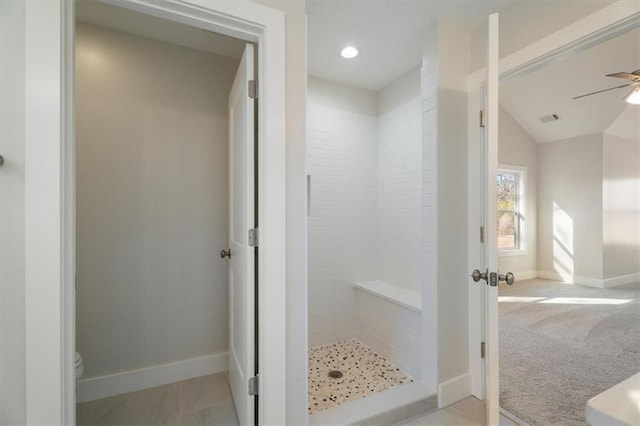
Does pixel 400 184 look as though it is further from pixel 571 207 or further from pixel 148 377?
pixel 571 207

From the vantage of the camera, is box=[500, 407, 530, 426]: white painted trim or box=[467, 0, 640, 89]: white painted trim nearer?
box=[467, 0, 640, 89]: white painted trim

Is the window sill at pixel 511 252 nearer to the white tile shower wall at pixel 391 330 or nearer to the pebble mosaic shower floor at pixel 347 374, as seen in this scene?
the white tile shower wall at pixel 391 330

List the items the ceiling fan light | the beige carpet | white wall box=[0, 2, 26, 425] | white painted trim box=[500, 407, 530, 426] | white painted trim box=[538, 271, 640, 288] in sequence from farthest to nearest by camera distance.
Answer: white painted trim box=[538, 271, 640, 288] < the ceiling fan light < the beige carpet < white painted trim box=[500, 407, 530, 426] < white wall box=[0, 2, 26, 425]

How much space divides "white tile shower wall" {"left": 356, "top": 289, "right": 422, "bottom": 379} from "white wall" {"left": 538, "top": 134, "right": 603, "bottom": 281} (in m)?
5.14

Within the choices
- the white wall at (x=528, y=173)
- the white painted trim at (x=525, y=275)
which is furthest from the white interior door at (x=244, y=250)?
the white painted trim at (x=525, y=275)

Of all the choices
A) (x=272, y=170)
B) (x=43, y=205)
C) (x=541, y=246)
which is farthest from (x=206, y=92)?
(x=541, y=246)

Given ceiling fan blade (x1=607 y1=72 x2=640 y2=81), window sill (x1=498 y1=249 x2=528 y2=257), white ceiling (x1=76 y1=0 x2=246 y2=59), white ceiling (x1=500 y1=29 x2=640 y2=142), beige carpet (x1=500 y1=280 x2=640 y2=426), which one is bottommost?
beige carpet (x1=500 y1=280 x2=640 y2=426)

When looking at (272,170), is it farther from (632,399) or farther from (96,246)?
(96,246)

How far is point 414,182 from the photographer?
2.62 m

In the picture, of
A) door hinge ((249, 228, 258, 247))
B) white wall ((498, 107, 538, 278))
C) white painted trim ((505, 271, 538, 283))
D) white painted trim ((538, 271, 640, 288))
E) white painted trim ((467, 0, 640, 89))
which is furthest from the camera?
white painted trim ((505, 271, 538, 283))

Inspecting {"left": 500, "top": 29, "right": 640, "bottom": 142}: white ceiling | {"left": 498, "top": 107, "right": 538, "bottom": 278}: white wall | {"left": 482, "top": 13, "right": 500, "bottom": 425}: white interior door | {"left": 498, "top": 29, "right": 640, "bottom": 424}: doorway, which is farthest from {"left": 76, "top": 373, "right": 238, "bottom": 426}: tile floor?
{"left": 498, "top": 107, "right": 538, "bottom": 278}: white wall

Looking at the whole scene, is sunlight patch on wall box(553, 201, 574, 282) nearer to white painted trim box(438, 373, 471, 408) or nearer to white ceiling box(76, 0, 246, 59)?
white painted trim box(438, 373, 471, 408)

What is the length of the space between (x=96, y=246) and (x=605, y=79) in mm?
6124

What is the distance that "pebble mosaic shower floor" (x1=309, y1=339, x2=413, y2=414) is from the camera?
6.47 feet
